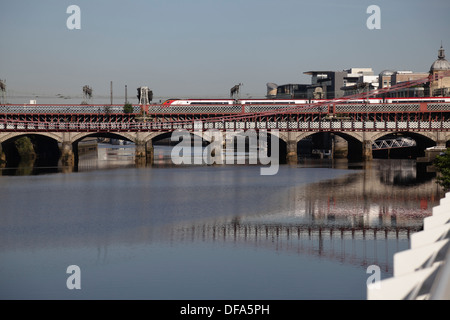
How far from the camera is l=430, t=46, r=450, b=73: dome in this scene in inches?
6998

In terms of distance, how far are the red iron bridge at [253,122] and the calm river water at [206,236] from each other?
4151 cm

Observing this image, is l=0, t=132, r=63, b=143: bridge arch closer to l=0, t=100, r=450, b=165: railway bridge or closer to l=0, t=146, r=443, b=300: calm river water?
l=0, t=100, r=450, b=165: railway bridge

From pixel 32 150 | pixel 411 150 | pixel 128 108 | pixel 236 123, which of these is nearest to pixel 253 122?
pixel 236 123

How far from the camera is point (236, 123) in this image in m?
130

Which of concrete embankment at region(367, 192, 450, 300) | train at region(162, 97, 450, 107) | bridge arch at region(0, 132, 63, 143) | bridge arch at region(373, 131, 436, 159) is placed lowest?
concrete embankment at region(367, 192, 450, 300)

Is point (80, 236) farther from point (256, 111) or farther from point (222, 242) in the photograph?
point (256, 111)

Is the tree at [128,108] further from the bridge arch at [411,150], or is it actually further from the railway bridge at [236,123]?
the bridge arch at [411,150]

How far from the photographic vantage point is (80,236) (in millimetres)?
40906

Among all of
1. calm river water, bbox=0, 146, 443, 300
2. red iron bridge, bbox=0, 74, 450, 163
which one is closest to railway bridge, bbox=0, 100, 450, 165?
red iron bridge, bbox=0, 74, 450, 163

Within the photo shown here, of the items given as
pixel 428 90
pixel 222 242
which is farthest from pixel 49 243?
pixel 428 90

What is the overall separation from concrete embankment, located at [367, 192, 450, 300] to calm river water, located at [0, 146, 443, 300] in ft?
22.1

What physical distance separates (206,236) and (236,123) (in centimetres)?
8943

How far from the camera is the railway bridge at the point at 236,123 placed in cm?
11606

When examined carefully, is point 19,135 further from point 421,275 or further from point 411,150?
point 421,275
